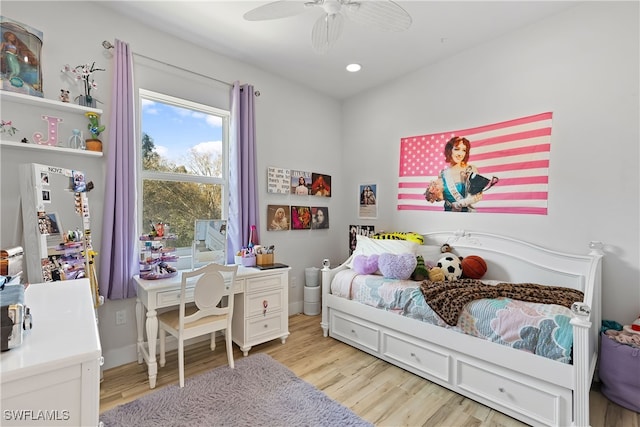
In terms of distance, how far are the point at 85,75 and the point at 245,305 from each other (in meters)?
2.16

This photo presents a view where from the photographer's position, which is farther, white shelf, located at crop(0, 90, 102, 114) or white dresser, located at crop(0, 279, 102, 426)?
white shelf, located at crop(0, 90, 102, 114)

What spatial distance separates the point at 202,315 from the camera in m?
2.19

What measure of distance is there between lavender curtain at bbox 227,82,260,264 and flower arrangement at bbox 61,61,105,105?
115cm

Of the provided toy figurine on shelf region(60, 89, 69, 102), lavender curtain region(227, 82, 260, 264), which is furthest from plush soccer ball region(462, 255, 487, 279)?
toy figurine on shelf region(60, 89, 69, 102)

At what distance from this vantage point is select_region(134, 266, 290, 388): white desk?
7.03 ft

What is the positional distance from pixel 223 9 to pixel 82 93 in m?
1.25

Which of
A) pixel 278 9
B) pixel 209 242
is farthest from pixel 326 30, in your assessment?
pixel 209 242

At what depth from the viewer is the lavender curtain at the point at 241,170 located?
9.82 ft

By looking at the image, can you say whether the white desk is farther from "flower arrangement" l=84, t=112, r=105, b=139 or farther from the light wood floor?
"flower arrangement" l=84, t=112, r=105, b=139

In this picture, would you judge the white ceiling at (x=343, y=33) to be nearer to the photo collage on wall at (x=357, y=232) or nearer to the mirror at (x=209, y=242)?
the mirror at (x=209, y=242)

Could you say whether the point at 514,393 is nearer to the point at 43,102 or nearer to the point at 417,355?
the point at 417,355

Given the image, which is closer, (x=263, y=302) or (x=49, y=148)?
(x=49, y=148)

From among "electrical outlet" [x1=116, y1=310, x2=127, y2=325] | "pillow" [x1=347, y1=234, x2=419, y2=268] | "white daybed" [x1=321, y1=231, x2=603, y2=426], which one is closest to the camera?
"white daybed" [x1=321, y1=231, x2=603, y2=426]

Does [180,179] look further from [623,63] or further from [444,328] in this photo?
[623,63]
